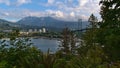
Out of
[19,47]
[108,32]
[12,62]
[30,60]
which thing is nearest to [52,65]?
[30,60]

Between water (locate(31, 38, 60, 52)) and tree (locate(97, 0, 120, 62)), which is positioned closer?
tree (locate(97, 0, 120, 62))

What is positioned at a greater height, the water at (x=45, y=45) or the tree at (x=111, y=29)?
the tree at (x=111, y=29)

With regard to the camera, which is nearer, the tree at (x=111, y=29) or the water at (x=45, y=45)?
the tree at (x=111, y=29)

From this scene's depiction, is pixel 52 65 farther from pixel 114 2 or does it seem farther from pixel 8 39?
pixel 114 2

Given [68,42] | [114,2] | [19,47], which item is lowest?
[68,42]

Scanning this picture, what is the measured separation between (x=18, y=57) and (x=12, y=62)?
0.29 metres

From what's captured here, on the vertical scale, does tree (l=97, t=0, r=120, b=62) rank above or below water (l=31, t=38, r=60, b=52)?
above

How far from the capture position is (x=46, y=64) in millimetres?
6867

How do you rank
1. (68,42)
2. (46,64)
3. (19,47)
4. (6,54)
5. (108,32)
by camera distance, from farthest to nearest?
(68,42), (108,32), (19,47), (6,54), (46,64)

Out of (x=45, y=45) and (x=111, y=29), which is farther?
(x=45, y=45)

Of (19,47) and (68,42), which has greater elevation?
(19,47)

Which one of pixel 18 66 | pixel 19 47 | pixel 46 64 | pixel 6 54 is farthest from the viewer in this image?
pixel 19 47

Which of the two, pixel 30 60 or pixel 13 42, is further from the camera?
pixel 13 42

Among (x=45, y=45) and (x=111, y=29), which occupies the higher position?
(x=111, y=29)
